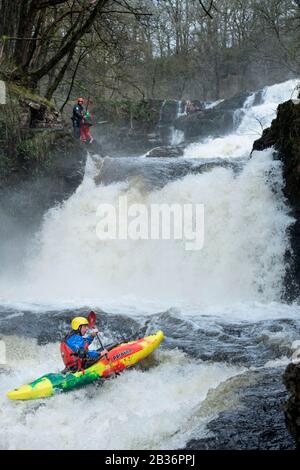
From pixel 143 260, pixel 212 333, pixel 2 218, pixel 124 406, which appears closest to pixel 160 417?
pixel 124 406

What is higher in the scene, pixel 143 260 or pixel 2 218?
pixel 2 218

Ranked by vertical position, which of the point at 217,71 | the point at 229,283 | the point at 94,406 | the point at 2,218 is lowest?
the point at 94,406

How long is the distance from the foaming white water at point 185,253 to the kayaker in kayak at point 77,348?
3.47 metres

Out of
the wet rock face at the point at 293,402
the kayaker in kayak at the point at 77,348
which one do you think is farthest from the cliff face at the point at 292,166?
the wet rock face at the point at 293,402

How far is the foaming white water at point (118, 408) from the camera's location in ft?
15.5

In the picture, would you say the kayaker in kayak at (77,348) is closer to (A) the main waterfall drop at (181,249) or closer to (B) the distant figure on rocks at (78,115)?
(A) the main waterfall drop at (181,249)

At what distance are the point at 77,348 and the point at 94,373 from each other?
355 mm

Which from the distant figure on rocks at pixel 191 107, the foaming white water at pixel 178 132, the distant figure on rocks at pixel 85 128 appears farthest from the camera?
the distant figure on rocks at pixel 191 107

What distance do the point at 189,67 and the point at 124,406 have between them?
84.2ft

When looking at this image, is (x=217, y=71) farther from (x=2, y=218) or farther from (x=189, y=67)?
(x=2, y=218)

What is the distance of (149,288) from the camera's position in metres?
10.3

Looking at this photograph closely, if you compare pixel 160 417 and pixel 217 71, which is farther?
pixel 217 71

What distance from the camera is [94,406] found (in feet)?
18.2

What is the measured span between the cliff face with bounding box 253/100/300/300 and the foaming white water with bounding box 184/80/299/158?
4.70m
